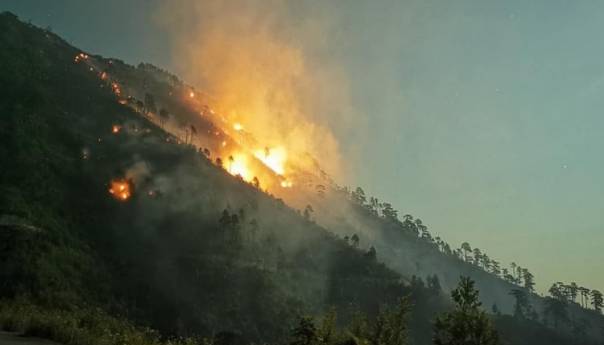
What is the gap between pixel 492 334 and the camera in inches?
1545

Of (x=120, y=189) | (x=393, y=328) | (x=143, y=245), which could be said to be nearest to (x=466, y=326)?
(x=393, y=328)

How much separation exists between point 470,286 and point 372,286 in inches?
5551

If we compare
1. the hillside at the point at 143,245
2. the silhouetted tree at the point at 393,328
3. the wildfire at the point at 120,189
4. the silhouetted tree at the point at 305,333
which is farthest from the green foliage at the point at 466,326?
the wildfire at the point at 120,189

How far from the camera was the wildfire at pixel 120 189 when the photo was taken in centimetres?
15688

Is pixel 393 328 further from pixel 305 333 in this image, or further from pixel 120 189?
pixel 120 189

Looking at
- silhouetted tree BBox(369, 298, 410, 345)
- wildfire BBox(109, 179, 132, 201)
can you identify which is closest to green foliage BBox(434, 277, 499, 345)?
silhouetted tree BBox(369, 298, 410, 345)

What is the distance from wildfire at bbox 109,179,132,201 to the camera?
157m

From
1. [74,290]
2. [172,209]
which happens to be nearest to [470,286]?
[74,290]

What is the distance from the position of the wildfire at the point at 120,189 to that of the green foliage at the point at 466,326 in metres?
137

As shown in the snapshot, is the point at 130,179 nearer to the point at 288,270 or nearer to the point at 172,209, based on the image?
the point at 172,209

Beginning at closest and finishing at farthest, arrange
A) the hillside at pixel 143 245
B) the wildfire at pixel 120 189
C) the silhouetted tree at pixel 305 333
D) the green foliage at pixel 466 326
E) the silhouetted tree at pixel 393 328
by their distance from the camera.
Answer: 1. the silhouetted tree at pixel 305 333
2. the silhouetted tree at pixel 393 328
3. the green foliage at pixel 466 326
4. the hillside at pixel 143 245
5. the wildfire at pixel 120 189

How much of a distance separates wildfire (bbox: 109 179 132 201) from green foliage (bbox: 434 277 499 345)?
13697 centimetres

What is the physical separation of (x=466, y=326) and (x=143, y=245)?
122476mm

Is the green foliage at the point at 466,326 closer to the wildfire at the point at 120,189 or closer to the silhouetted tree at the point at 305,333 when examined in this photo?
the silhouetted tree at the point at 305,333
